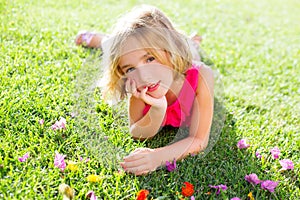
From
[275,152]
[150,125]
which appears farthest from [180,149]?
[275,152]

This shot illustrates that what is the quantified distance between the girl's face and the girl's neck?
22 centimetres

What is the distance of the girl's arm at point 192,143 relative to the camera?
2158mm

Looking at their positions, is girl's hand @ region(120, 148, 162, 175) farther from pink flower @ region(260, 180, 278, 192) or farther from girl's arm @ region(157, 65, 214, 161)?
pink flower @ region(260, 180, 278, 192)

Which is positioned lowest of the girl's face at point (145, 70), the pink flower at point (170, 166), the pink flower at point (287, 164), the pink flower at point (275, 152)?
the pink flower at point (275, 152)

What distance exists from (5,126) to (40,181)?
471 millimetres

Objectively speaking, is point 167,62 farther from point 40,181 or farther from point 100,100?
point 40,181

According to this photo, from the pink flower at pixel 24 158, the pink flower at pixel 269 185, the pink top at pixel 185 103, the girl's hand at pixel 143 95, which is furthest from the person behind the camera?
the pink top at pixel 185 103

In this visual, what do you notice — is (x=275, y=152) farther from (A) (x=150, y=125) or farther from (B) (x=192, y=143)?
(A) (x=150, y=125)

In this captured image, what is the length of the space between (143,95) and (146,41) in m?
0.32

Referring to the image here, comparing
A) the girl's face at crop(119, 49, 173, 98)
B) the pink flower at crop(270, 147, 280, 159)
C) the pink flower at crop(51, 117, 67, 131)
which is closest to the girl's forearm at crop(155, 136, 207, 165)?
the girl's face at crop(119, 49, 173, 98)

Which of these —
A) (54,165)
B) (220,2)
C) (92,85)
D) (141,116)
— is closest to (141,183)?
(54,165)

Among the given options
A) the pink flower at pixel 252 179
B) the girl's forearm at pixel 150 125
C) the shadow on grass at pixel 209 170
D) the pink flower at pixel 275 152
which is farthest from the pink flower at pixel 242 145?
the girl's forearm at pixel 150 125

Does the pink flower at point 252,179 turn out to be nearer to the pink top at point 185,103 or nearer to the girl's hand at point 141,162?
the girl's hand at point 141,162

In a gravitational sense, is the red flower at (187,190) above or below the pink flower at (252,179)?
above
